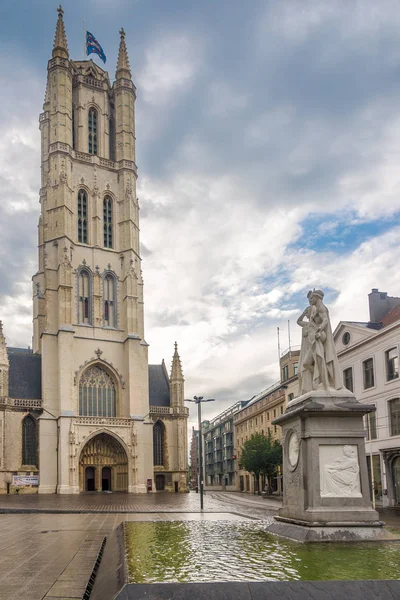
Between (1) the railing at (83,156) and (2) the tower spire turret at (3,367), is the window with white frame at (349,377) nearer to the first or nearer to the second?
(2) the tower spire turret at (3,367)

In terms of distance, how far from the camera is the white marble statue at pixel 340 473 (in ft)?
33.7

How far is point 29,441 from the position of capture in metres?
58.9

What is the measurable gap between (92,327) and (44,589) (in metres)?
54.4

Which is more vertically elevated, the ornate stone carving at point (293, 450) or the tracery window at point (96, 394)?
the tracery window at point (96, 394)

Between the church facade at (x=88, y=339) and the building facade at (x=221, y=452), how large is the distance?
26.8 metres

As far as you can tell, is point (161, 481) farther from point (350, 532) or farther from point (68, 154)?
point (350, 532)

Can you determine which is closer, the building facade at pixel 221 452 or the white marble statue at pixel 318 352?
the white marble statue at pixel 318 352

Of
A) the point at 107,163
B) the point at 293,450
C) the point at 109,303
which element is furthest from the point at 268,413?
the point at 293,450

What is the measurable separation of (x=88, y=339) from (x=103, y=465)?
12.3 metres

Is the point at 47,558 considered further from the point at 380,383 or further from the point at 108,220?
the point at 108,220

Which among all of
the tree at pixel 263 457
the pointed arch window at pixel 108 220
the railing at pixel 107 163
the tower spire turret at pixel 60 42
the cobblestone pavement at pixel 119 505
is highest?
the tower spire turret at pixel 60 42

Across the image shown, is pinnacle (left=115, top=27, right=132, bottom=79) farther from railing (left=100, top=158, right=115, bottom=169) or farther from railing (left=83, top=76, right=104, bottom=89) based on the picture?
railing (left=100, top=158, right=115, bottom=169)

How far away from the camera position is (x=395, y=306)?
38.4 meters

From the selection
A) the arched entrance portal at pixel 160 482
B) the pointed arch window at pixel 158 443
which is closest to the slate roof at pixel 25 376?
the pointed arch window at pixel 158 443
